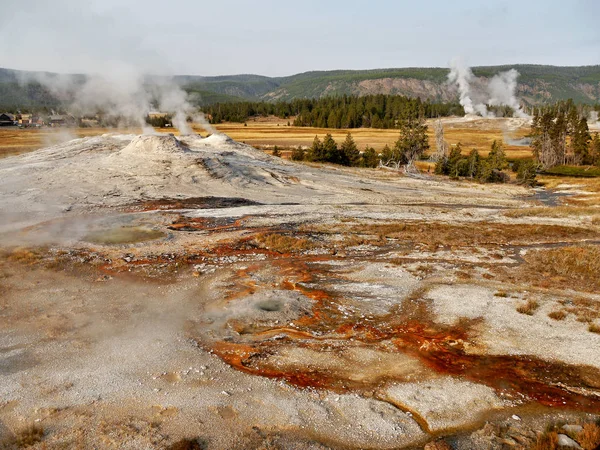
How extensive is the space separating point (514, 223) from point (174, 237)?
22.0m

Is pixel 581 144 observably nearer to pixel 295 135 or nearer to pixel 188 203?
pixel 295 135

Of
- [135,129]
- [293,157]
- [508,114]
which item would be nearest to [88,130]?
[135,129]

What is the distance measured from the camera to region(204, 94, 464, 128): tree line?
4673 inches

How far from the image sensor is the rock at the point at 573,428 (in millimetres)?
8992

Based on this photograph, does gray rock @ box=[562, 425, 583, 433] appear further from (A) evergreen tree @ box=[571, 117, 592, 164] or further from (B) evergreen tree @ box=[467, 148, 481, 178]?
(A) evergreen tree @ box=[571, 117, 592, 164]

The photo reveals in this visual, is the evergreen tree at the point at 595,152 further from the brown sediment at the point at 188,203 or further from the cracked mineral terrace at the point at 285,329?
the brown sediment at the point at 188,203

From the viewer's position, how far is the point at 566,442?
865 cm

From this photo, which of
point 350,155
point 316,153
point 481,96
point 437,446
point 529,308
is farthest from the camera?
point 481,96

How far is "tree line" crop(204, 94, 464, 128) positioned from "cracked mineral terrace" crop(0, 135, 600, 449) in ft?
283

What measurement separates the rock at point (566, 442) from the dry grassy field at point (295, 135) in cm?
6203

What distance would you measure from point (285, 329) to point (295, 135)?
86.3 metres

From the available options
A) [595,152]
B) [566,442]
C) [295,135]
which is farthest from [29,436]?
[295,135]

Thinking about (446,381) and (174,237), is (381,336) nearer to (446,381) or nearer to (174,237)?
(446,381)

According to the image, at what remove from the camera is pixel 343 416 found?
30.7ft
